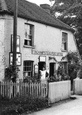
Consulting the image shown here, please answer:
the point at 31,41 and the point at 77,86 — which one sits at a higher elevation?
the point at 31,41

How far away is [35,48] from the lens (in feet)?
58.6

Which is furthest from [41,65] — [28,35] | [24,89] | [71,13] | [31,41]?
[71,13]

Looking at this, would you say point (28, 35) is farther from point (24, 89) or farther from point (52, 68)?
point (24, 89)

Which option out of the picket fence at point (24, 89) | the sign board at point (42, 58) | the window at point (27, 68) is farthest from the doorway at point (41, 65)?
the picket fence at point (24, 89)

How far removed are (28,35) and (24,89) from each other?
5.57 metres

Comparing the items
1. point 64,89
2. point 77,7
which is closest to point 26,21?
point 64,89

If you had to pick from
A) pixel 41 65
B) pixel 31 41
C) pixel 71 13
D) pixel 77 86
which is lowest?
pixel 77 86

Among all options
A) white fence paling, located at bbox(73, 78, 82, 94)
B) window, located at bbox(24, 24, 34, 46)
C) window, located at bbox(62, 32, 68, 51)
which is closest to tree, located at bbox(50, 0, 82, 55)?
window, located at bbox(62, 32, 68, 51)

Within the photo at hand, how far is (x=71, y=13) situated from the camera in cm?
2792

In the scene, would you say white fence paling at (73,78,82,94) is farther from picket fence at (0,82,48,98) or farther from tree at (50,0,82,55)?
tree at (50,0,82,55)

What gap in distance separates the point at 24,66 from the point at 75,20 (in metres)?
12.8

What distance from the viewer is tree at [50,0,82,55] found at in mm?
26297

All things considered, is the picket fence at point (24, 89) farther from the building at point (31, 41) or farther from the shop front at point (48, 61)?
the shop front at point (48, 61)

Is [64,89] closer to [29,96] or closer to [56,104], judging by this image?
[56,104]
